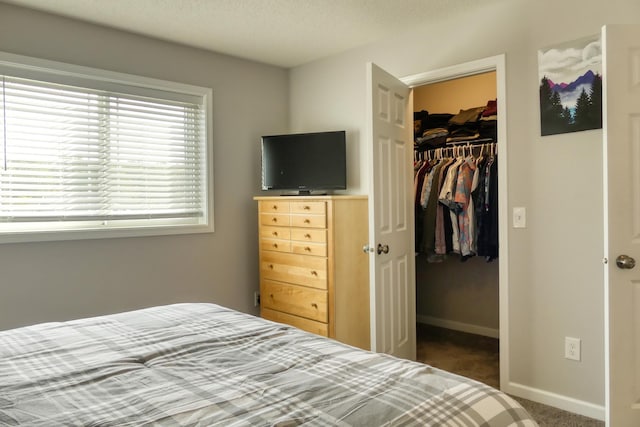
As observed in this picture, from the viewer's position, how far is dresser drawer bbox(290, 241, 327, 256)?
3129 mm

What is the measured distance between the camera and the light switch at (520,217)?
269cm

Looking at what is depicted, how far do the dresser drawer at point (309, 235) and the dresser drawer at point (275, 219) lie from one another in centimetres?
8

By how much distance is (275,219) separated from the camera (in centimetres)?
349

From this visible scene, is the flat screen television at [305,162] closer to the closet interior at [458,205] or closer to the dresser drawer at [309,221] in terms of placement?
the dresser drawer at [309,221]

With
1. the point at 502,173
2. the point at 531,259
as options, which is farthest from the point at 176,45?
the point at 531,259

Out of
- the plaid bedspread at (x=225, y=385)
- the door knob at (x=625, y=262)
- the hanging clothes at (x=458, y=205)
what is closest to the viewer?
the plaid bedspread at (x=225, y=385)

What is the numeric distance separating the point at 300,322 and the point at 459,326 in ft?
5.58

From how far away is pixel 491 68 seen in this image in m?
2.80

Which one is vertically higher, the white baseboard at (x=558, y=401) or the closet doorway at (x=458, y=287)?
the closet doorway at (x=458, y=287)

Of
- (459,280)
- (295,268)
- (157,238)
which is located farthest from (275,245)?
(459,280)

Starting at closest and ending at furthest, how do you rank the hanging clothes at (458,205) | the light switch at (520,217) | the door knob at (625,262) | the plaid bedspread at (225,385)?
the plaid bedspread at (225,385)
the door knob at (625,262)
the light switch at (520,217)
the hanging clothes at (458,205)

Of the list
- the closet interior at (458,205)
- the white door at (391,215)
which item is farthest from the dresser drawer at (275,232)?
the closet interior at (458,205)

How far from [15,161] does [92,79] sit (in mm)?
709

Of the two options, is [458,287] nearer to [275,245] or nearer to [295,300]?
[295,300]
